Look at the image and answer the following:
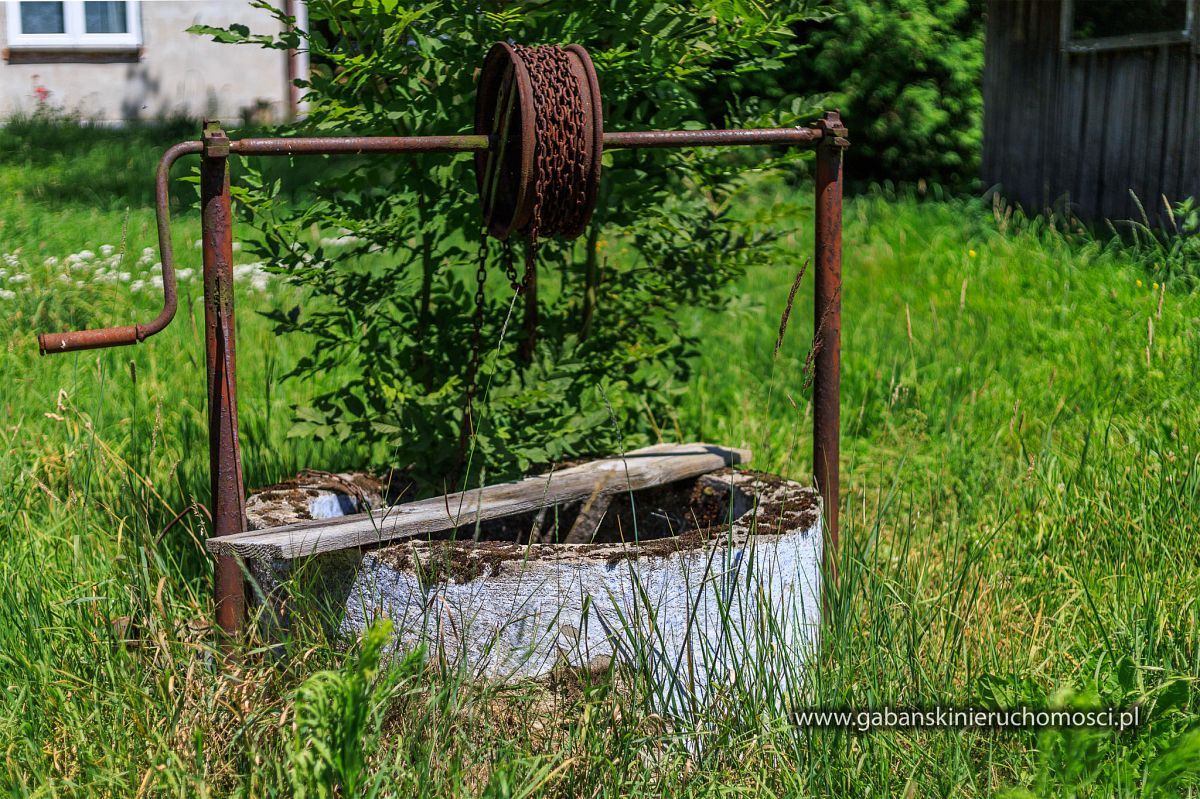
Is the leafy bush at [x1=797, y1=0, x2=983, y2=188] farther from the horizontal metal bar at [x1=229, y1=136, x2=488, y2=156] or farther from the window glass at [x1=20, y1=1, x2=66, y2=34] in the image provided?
the horizontal metal bar at [x1=229, y1=136, x2=488, y2=156]

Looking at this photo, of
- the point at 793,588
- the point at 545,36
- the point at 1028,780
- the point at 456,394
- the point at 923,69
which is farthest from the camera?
the point at 923,69

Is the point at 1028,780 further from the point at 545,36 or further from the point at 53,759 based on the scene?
the point at 545,36

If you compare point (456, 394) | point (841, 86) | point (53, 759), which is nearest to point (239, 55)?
point (841, 86)

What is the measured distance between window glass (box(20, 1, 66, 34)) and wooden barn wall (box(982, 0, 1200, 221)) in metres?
8.60

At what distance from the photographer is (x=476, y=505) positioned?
106 inches

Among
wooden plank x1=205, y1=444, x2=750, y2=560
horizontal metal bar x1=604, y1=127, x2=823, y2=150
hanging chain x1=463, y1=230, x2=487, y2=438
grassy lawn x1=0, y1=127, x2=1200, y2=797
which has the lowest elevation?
grassy lawn x1=0, y1=127, x2=1200, y2=797

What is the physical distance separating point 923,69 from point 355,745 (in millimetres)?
10858

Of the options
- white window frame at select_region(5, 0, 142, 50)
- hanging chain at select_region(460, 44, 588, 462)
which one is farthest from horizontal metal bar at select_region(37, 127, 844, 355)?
white window frame at select_region(5, 0, 142, 50)

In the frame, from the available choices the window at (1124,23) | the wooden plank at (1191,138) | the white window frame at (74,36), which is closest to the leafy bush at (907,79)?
the window at (1124,23)

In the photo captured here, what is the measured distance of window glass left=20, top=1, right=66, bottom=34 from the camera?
10.9 metres

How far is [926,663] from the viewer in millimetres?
2436

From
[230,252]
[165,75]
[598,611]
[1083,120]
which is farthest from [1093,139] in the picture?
[165,75]

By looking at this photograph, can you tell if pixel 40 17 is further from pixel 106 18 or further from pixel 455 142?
pixel 455 142

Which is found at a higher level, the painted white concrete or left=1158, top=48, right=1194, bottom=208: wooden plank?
left=1158, top=48, right=1194, bottom=208: wooden plank
